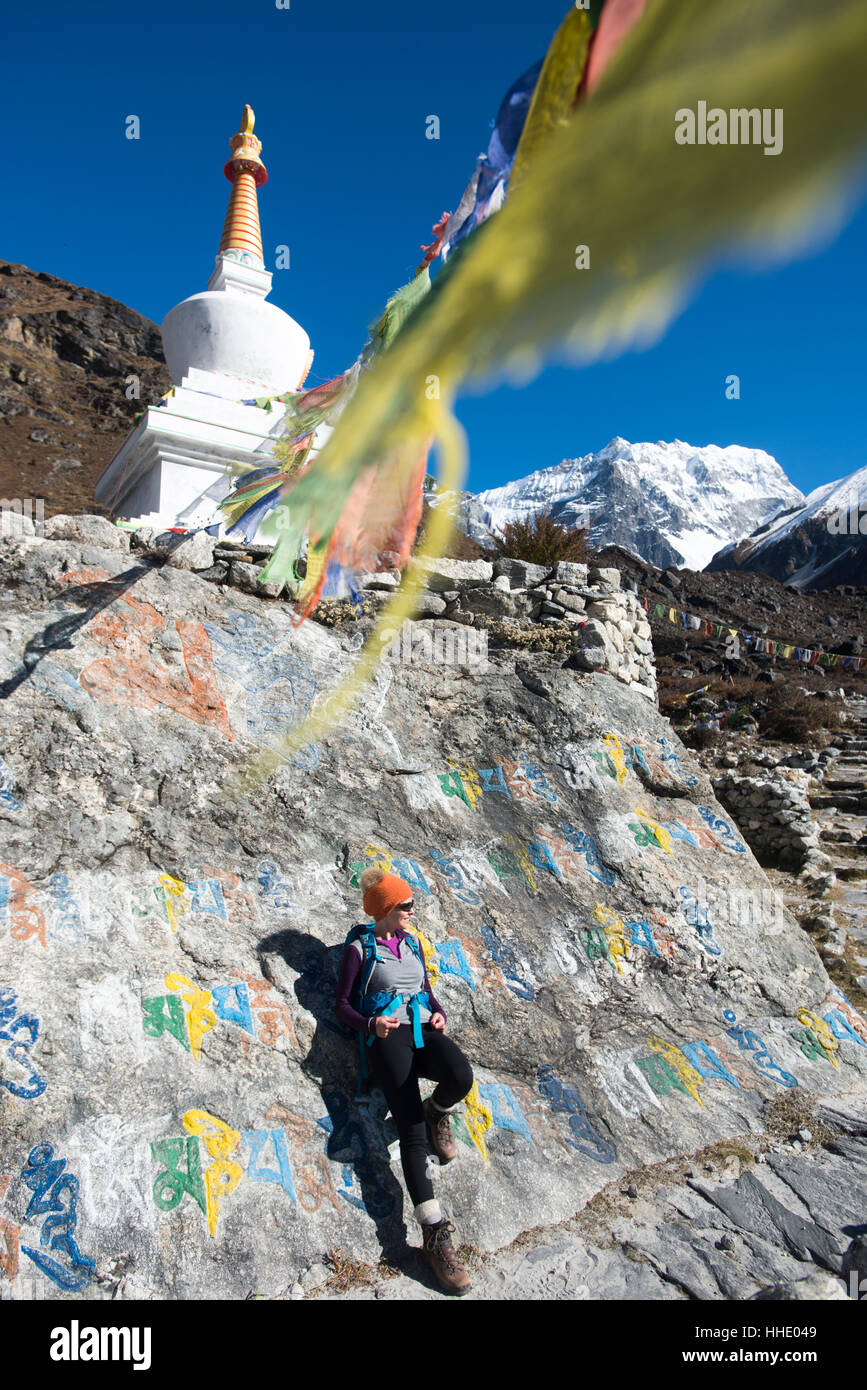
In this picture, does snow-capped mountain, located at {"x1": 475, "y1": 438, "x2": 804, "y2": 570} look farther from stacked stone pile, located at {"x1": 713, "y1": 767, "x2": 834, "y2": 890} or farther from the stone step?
stacked stone pile, located at {"x1": 713, "y1": 767, "x2": 834, "y2": 890}

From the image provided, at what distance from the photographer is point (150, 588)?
5156 millimetres

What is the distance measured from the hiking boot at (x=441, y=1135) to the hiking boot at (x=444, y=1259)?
0.39 m

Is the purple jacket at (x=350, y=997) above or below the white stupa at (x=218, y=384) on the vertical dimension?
below

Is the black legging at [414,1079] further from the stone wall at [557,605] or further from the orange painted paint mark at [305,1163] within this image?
the stone wall at [557,605]

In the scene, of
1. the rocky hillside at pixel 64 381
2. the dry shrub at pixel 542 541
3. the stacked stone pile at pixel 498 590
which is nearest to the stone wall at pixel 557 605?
the stacked stone pile at pixel 498 590

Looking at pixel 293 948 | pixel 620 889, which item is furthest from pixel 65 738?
pixel 620 889

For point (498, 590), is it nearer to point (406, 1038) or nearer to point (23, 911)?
point (406, 1038)

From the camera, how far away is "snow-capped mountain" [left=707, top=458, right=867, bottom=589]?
51406 millimetres

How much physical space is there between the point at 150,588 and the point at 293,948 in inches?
105

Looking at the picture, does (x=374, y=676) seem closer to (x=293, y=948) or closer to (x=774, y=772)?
(x=293, y=948)

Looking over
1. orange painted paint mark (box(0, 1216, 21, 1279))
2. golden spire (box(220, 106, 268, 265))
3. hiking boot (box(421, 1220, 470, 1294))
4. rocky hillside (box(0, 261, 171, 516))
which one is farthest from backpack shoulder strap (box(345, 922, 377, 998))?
rocky hillside (box(0, 261, 171, 516))

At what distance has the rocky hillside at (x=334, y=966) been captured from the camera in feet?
9.71

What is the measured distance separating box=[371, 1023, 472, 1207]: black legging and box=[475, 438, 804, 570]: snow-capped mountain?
435 ft

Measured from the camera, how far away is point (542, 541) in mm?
8609
